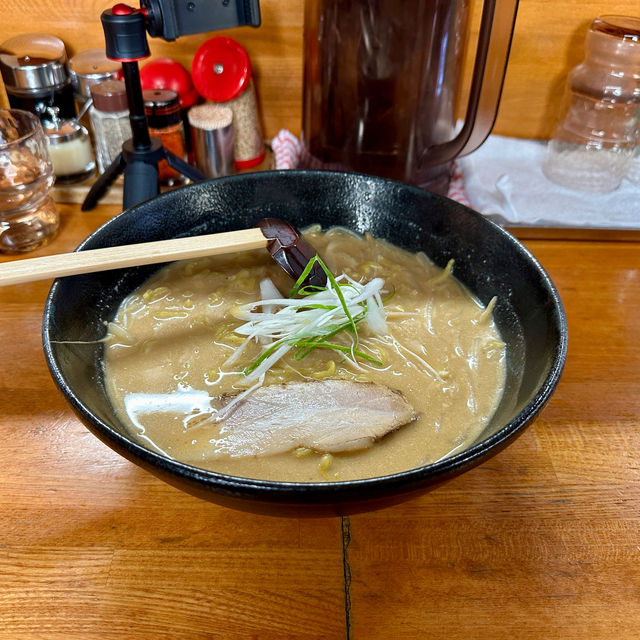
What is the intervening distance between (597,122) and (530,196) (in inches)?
Answer: 13.2

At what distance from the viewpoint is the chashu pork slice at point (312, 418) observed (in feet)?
3.14

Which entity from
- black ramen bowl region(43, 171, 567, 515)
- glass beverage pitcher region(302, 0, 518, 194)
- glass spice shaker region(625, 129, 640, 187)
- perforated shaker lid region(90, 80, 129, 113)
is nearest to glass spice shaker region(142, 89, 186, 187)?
perforated shaker lid region(90, 80, 129, 113)

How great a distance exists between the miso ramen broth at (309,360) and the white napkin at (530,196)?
0.49 meters

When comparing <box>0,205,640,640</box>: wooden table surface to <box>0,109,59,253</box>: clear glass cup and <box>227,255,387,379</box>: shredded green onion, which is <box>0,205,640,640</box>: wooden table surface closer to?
<box>227,255,387,379</box>: shredded green onion

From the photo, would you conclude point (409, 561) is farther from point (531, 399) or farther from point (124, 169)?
point (124, 169)

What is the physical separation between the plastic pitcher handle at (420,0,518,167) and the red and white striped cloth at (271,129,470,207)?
17 cm

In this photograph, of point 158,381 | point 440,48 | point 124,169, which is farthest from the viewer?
point 124,169

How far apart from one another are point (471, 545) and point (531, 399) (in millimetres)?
298

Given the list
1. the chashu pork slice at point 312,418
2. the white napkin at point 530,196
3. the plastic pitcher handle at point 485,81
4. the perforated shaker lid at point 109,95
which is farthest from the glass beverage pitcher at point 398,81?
the chashu pork slice at point 312,418

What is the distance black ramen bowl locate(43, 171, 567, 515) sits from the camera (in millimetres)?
734

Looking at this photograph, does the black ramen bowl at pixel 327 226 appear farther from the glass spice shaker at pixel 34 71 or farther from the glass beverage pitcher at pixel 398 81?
the glass spice shaker at pixel 34 71

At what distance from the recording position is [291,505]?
74cm

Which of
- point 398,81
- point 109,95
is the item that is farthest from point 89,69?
point 398,81

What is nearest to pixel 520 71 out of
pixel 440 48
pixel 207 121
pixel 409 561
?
pixel 440 48
